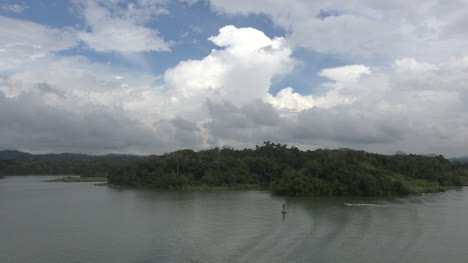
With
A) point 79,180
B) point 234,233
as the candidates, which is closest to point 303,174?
point 234,233

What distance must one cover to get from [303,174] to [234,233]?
3040cm

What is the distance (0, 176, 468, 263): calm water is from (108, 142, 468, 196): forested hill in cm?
1061

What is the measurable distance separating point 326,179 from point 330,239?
29868 mm

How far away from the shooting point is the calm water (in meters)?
20.4

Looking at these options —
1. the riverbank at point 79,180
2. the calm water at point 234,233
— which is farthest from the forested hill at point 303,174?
the riverbank at point 79,180

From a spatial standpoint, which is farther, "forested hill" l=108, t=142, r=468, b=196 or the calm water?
"forested hill" l=108, t=142, r=468, b=196

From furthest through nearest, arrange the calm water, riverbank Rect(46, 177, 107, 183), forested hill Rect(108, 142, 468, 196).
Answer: riverbank Rect(46, 177, 107, 183)
forested hill Rect(108, 142, 468, 196)
the calm water

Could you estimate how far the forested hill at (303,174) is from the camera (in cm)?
5169

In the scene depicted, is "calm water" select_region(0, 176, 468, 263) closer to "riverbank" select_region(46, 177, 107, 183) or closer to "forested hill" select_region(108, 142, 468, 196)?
"forested hill" select_region(108, 142, 468, 196)

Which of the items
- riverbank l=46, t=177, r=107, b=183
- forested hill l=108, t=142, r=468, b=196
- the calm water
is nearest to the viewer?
the calm water

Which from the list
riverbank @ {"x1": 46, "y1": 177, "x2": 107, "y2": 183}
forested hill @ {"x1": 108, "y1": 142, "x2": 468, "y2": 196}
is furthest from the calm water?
riverbank @ {"x1": 46, "y1": 177, "x2": 107, "y2": 183}

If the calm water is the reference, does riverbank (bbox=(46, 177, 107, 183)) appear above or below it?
above

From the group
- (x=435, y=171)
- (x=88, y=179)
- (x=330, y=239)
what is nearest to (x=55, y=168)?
(x=88, y=179)

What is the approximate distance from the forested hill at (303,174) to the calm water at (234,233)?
10.6 m
